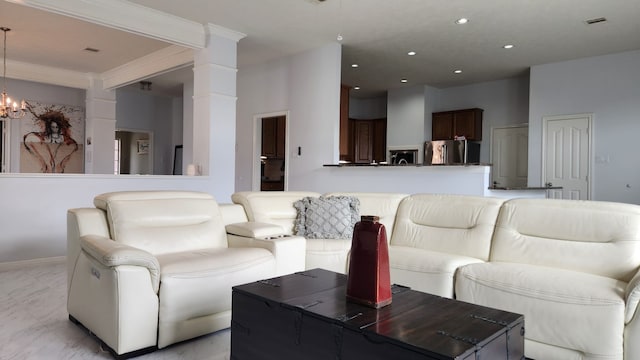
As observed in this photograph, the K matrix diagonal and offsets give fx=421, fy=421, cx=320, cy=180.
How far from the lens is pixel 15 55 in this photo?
7.10 metres

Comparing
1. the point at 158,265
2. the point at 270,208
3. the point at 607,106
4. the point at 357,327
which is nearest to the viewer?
the point at 357,327

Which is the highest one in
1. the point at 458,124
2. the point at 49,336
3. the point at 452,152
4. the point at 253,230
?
the point at 458,124

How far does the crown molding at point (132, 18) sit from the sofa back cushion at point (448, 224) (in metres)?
3.69

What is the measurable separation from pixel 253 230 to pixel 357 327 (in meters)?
1.71

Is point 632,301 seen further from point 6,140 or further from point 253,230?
point 6,140

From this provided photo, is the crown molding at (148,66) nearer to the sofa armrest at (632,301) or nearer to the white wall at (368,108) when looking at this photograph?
the white wall at (368,108)

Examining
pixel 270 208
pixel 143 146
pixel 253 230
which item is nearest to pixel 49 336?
pixel 253 230

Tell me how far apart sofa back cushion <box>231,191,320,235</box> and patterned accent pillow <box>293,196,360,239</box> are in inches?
3.1

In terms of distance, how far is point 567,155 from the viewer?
7.03 metres

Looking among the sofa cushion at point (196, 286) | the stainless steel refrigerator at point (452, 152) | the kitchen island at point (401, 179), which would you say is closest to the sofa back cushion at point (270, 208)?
the sofa cushion at point (196, 286)

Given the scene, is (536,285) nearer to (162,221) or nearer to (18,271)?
(162,221)

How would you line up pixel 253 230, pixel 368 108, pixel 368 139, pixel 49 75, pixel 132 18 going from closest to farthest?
pixel 253 230
pixel 132 18
pixel 49 75
pixel 368 139
pixel 368 108

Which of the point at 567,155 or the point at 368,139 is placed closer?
the point at 567,155

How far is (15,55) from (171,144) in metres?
3.87
